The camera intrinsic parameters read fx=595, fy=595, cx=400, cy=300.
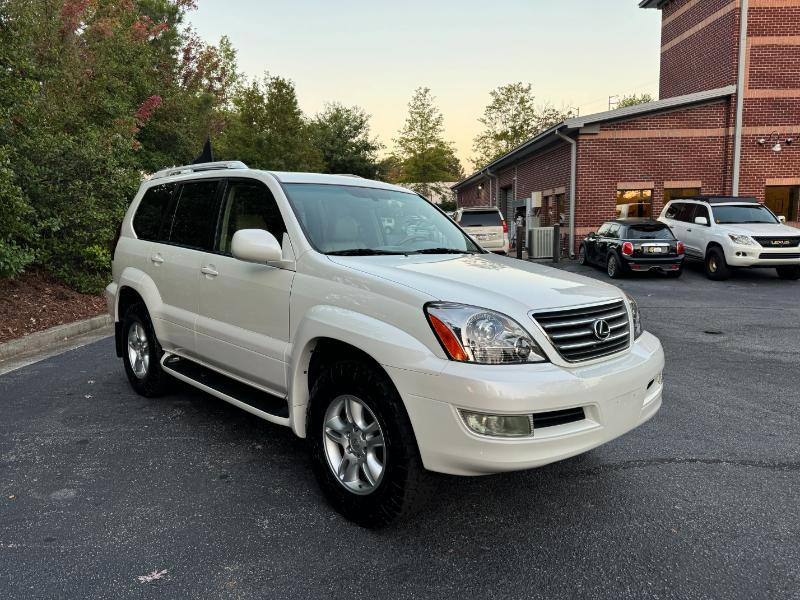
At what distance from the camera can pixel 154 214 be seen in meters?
5.09

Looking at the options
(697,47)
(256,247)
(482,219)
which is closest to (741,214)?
(482,219)

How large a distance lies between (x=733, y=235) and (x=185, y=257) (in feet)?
42.1

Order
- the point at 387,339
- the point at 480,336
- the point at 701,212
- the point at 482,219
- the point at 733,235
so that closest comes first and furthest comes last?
the point at 480,336 < the point at 387,339 < the point at 733,235 < the point at 701,212 < the point at 482,219

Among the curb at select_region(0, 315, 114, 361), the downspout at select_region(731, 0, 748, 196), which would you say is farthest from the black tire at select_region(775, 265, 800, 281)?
the curb at select_region(0, 315, 114, 361)

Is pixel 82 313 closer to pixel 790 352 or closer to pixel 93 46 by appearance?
pixel 93 46

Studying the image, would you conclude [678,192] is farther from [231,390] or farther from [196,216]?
[231,390]

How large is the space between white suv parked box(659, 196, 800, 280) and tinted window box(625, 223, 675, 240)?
0.88 metres

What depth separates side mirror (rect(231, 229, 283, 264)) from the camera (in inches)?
130

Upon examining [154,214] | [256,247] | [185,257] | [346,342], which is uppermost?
[154,214]

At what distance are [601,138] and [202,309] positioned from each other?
17144 mm

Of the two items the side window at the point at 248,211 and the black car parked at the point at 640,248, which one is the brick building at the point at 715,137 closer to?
the black car parked at the point at 640,248

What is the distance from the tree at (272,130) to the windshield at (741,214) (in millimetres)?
24161

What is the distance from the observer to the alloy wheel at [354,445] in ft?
9.63

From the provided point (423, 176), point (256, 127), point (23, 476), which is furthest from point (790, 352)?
point (423, 176)
